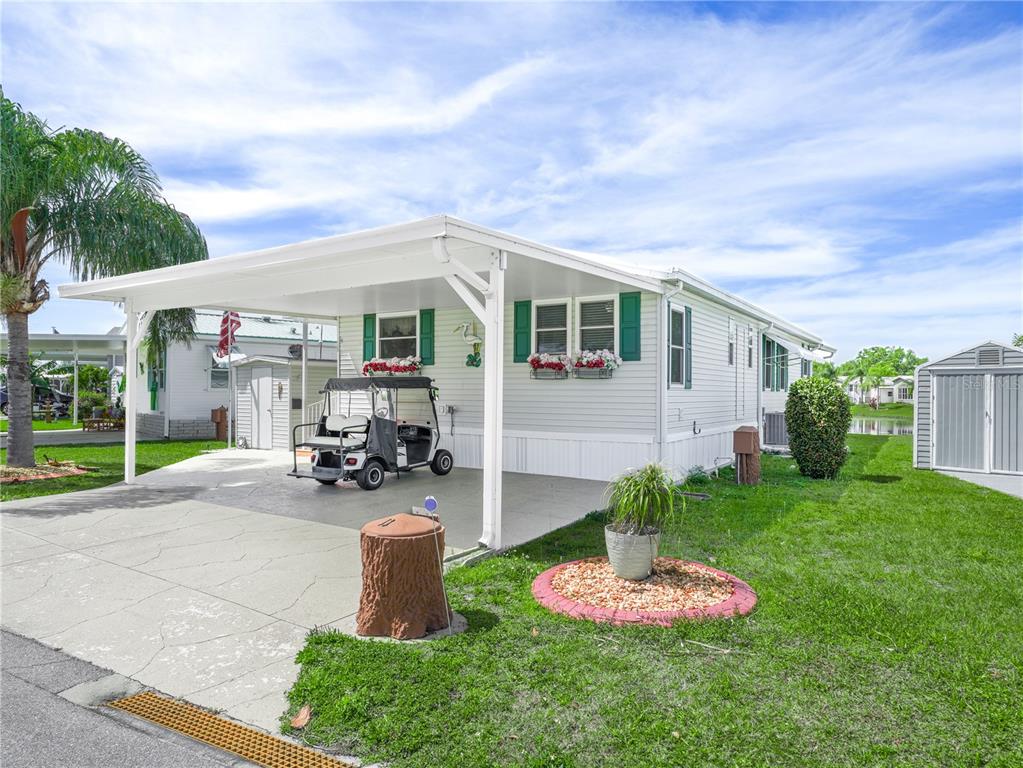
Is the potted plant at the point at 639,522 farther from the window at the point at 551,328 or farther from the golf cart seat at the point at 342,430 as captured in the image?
the window at the point at 551,328

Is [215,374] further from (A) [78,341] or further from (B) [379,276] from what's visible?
(B) [379,276]

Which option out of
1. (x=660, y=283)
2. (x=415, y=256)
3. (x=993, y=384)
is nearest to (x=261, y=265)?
(x=415, y=256)

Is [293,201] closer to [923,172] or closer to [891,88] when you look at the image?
[891,88]

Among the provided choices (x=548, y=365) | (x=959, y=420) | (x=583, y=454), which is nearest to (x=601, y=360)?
(x=548, y=365)

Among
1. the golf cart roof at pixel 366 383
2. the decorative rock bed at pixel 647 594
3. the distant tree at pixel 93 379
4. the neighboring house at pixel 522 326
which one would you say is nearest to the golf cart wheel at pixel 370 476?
the golf cart roof at pixel 366 383

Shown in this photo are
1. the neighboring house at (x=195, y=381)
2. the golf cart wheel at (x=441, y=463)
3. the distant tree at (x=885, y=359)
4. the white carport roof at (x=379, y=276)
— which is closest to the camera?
the white carport roof at (x=379, y=276)

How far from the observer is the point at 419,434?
9.38 metres

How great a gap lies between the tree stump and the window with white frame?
19.5 ft

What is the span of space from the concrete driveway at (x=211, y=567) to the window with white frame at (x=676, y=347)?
2.02m

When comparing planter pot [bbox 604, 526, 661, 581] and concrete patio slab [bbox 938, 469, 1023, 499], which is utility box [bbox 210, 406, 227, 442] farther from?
concrete patio slab [bbox 938, 469, 1023, 499]

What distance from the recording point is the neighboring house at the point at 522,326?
18.1 ft

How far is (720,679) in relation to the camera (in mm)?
2975

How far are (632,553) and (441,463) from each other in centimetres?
566

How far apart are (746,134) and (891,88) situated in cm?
242
